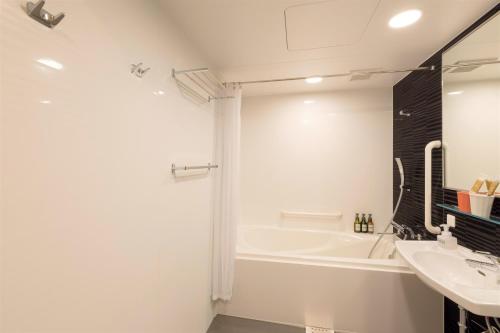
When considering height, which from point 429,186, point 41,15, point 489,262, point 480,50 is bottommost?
point 489,262

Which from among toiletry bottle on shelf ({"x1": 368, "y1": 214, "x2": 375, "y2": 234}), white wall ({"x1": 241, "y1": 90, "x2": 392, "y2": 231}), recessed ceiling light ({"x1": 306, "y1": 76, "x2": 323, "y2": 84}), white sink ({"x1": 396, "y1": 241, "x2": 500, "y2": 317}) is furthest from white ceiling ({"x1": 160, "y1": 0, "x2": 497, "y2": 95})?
toiletry bottle on shelf ({"x1": 368, "y1": 214, "x2": 375, "y2": 234})

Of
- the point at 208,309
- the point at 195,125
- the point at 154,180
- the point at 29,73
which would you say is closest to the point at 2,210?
Answer: the point at 29,73

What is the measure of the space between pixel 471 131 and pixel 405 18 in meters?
0.84

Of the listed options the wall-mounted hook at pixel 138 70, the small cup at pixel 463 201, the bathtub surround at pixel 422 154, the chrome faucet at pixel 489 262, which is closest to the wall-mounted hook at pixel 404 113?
the bathtub surround at pixel 422 154

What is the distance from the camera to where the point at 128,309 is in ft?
3.17

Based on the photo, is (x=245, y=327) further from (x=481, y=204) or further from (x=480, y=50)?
(x=480, y=50)

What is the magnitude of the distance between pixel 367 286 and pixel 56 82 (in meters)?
2.19

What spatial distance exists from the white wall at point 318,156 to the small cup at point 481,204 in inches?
49.7

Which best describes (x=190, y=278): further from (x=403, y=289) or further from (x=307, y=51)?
(x=307, y=51)

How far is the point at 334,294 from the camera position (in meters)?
1.77

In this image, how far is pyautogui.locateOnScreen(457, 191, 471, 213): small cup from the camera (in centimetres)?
133

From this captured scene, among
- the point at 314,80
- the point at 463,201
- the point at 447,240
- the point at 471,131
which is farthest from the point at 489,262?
the point at 314,80

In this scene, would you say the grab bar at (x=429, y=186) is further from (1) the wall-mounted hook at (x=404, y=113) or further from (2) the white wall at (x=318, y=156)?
(2) the white wall at (x=318, y=156)

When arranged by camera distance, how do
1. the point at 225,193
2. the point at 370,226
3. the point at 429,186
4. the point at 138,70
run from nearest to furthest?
the point at 138,70, the point at 429,186, the point at 225,193, the point at 370,226
